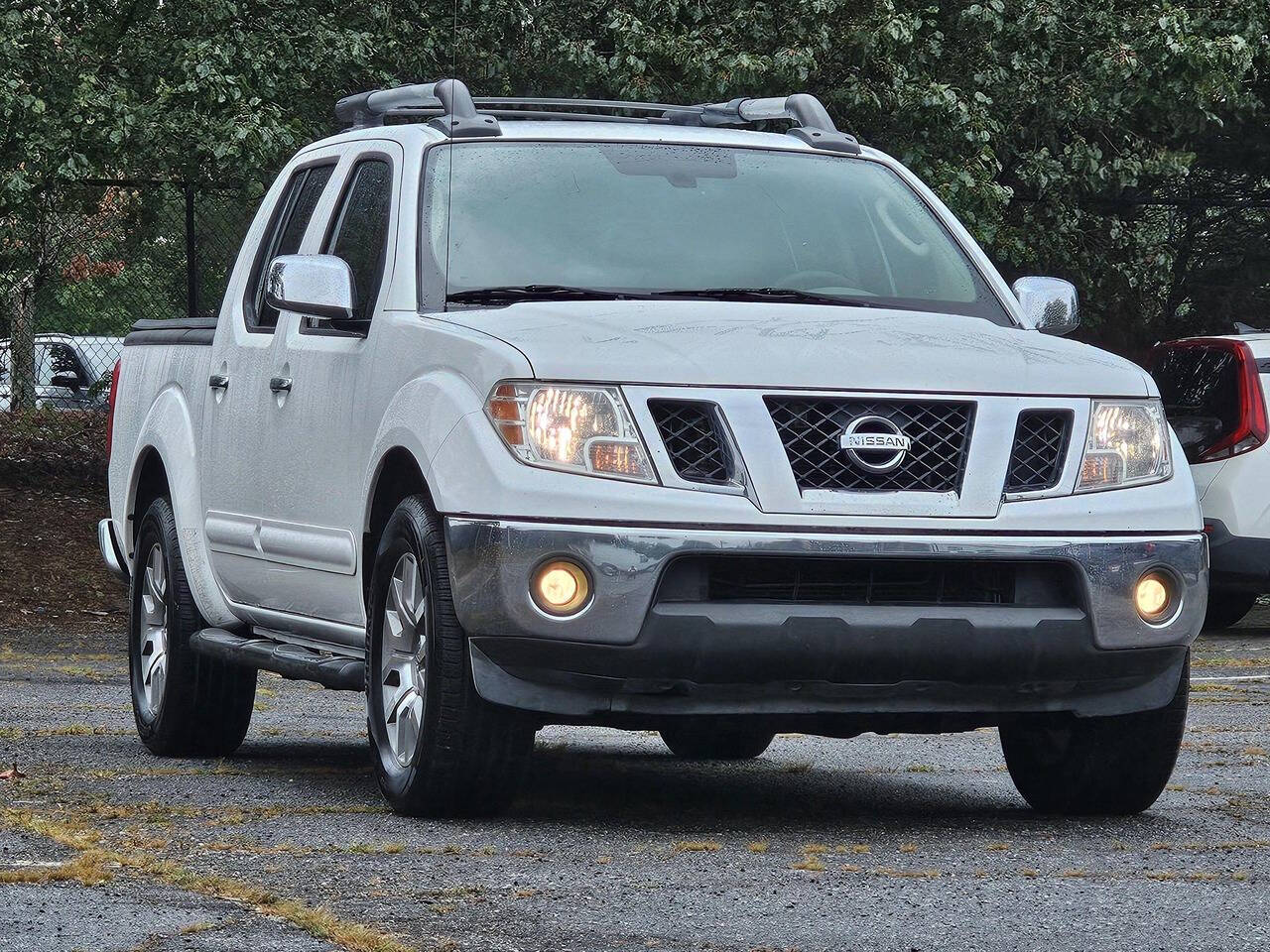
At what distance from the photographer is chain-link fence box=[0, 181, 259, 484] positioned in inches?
730

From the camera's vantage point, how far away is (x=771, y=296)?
6.98 m

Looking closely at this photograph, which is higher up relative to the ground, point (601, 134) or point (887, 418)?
point (601, 134)

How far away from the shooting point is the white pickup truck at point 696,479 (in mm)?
5961

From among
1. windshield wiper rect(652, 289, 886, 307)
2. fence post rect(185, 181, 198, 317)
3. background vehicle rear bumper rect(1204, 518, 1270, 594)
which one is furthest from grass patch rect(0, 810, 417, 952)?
fence post rect(185, 181, 198, 317)

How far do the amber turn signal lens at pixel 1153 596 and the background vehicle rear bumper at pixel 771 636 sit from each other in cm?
3

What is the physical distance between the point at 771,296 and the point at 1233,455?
7599mm

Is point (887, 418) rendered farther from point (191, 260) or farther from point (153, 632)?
point (191, 260)

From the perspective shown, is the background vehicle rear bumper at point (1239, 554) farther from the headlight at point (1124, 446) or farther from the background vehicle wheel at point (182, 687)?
the headlight at point (1124, 446)

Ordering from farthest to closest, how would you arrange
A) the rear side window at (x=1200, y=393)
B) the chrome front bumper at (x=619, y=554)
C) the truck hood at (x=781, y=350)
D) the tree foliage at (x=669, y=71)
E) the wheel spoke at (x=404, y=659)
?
1. the tree foliage at (x=669, y=71)
2. the rear side window at (x=1200, y=393)
3. the wheel spoke at (x=404, y=659)
4. the truck hood at (x=781, y=350)
5. the chrome front bumper at (x=619, y=554)

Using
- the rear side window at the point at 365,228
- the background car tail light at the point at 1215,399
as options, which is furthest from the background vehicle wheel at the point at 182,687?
the background car tail light at the point at 1215,399

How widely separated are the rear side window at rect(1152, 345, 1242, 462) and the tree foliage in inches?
77.5

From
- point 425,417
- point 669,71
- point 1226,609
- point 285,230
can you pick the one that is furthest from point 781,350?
point 669,71

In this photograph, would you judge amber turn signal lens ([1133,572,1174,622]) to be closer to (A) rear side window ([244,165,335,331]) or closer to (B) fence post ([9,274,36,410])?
(A) rear side window ([244,165,335,331])

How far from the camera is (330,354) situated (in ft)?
23.8
